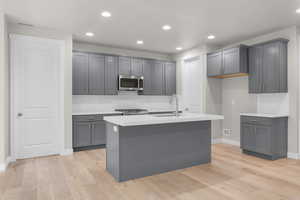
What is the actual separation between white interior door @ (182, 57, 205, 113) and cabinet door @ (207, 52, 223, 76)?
21 centimetres

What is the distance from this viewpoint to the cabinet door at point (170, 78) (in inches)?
247

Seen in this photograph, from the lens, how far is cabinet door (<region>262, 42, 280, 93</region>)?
13.4ft

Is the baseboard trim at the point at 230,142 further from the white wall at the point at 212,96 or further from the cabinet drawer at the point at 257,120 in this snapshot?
the cabinet drawer at the point at 257,120

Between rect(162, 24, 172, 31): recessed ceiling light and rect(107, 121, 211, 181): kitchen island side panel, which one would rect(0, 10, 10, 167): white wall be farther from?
rect(162, 24, 172, 31): recessed ceiling light

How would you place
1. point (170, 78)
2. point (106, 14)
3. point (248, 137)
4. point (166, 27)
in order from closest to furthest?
point (106, 14)
point (166, 27)
point (248, 137)
point (170, 78)

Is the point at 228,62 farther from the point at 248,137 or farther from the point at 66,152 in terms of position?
the point at 66,152

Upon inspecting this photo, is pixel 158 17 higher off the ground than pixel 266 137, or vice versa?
pixel 158 17

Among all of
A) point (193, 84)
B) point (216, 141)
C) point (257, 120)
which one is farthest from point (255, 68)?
point (216, 141)

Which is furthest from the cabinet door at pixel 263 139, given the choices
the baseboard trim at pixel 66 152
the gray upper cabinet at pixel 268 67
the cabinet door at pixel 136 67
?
the baseboard trim at pixel 66 152

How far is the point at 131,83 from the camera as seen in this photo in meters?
5.57

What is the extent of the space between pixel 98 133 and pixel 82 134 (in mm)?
388

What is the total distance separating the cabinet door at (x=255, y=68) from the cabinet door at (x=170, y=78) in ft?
7.91

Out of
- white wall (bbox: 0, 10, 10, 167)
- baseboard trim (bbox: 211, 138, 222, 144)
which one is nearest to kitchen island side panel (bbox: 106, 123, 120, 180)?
white wall (bbox: 0, 10, 10, 167)

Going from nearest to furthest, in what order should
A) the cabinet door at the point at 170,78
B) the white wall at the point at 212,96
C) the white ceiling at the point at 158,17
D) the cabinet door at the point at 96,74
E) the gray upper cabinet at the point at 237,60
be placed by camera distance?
the white ceiling at the point at 158,17 → the gray upper cabinet at the point at 237,60 → the cabinet door at the point at 96,74 → the white wall at the point at 212,96 → the cabinet door at the point at 170,78
